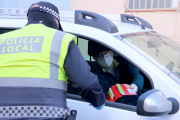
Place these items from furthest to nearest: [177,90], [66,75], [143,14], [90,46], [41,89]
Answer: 1. [143,14]
2. [90,46]
3. [177,90]
4. [66,75]
5. [41,89]

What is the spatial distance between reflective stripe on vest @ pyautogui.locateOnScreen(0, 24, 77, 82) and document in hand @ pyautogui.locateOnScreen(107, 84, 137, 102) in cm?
77

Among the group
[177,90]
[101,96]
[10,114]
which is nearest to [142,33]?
[177,90]

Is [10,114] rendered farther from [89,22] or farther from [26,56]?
[89,22]

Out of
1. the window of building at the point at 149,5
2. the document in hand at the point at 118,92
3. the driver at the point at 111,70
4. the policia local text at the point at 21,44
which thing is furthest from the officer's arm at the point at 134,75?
the window of building at the point at 149,5

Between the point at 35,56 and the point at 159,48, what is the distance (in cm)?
124

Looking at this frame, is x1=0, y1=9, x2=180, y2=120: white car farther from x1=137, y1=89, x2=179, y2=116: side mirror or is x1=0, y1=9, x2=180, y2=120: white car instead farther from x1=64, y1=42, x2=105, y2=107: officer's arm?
x1=64, y1=42, x2=105, y2=107: officer's arm

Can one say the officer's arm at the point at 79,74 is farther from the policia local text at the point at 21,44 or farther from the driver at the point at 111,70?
the driver at the point at 111,70

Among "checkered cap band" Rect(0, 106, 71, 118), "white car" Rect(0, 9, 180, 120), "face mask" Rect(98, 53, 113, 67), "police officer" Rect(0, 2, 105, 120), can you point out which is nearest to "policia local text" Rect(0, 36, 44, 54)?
"police officer" Rect(0, 2, 105, 120)

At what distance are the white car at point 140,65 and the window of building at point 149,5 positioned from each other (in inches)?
232

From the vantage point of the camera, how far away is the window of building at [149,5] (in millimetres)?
7582

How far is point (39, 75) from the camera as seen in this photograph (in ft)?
4.01

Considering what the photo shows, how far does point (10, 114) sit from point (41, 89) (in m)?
0.22

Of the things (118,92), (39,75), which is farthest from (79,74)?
(118,92)

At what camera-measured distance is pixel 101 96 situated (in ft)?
4.61
